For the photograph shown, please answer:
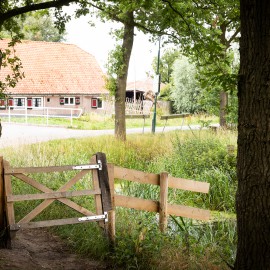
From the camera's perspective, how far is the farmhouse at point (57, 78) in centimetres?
3959

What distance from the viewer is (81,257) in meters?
6.88

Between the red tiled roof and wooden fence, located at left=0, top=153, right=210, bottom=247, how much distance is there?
105ft

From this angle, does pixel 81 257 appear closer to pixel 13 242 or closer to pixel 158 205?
pixel 13 242

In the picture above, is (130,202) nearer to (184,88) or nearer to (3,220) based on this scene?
(3,220)

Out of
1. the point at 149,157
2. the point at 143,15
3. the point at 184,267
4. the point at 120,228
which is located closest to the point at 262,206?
the point at 184,267

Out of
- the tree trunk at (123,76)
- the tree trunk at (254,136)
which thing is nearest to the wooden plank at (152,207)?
the tree trunk at (254,136)

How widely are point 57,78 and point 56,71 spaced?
0.61 meters

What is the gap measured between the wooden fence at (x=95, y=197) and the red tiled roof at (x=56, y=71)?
32140 mm

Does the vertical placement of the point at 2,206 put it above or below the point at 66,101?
below

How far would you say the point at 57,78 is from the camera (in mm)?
39969

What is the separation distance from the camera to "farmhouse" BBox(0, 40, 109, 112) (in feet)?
130

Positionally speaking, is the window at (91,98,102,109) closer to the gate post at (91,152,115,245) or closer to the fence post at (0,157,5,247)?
the gate post at (91,152,115,245)

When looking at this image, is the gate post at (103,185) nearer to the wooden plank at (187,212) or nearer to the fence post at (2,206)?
the wooden plank at (187,212)

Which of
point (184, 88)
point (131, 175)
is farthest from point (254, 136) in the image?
point (184, 88)
